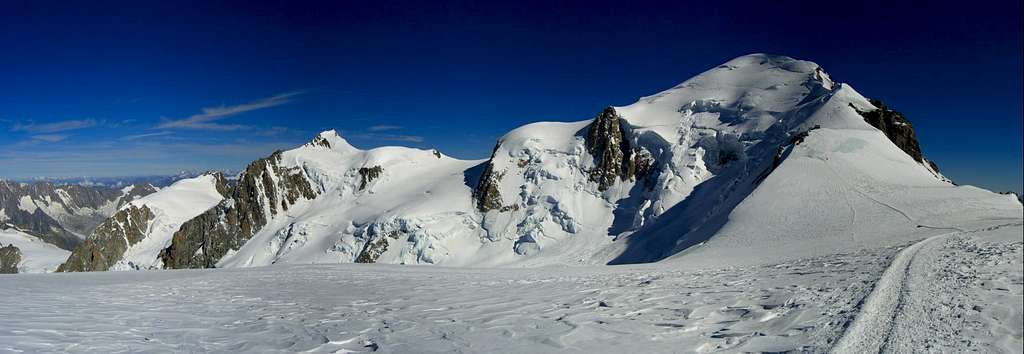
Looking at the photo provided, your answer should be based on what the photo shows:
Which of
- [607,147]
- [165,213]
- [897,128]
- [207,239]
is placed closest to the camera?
[897,128]

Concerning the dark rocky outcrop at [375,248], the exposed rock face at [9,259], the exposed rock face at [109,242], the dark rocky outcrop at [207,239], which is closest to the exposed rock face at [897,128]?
the dark rocky outcrop at [375,248]

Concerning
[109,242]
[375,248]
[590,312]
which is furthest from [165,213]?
[590,312]

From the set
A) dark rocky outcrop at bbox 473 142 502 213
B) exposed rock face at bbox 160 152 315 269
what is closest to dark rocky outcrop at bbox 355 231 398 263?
dark rocky outcrop at bbox 473 142 502 213

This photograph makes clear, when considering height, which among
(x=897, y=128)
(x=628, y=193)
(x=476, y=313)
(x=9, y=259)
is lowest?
(x=9, y=259)

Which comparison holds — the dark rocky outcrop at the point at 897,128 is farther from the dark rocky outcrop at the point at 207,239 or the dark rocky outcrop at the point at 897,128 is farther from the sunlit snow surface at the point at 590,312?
the dark rocky outcrop at the point at 207,239

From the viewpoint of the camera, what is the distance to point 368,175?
3438 inches

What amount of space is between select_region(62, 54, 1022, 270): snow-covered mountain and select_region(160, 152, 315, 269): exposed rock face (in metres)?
0.26

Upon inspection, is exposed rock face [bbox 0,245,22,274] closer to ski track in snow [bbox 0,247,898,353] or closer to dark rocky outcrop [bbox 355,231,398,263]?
dark rocky outcrop [bbox 355,231,398,263]

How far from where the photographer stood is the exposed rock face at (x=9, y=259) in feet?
483

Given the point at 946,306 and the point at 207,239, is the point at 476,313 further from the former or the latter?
the point at 207,239

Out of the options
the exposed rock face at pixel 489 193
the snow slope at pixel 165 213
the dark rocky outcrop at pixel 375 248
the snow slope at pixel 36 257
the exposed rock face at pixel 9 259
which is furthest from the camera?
the exposed rock face at pixel 9 259

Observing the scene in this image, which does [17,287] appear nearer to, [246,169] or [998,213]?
[998,213]

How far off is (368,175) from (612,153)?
42.5 m

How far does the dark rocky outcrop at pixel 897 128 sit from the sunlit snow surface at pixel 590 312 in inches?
1540
